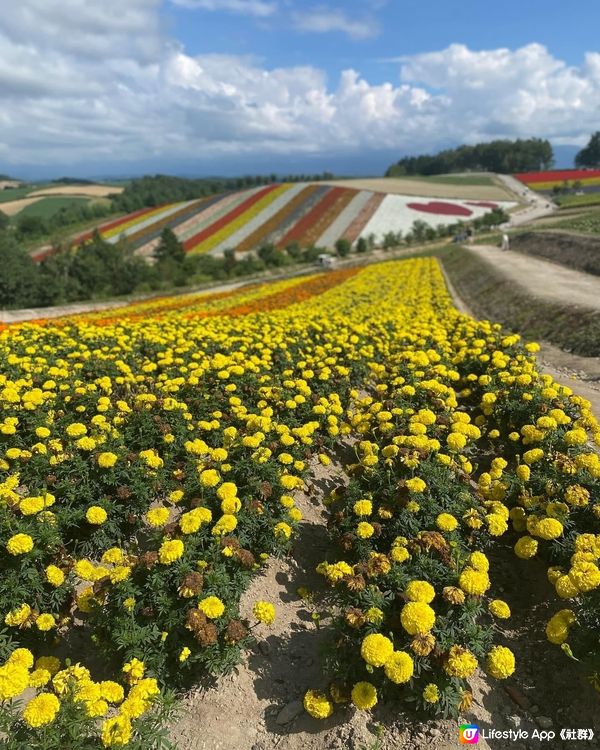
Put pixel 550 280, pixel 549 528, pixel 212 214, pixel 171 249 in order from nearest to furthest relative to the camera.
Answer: pixel 549 528 < pixel 550 280 < pixel 171 249 < pixel 212 214

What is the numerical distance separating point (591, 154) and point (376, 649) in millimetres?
180275

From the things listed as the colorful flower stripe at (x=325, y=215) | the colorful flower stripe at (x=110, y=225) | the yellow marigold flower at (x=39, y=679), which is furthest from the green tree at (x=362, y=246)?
the yellow marigold flower at (x=39, y=679)

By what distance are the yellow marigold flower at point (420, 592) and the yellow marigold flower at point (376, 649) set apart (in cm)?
40

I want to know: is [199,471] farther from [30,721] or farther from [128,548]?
[30,721]

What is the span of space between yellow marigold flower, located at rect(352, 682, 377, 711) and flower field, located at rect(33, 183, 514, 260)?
216 feet


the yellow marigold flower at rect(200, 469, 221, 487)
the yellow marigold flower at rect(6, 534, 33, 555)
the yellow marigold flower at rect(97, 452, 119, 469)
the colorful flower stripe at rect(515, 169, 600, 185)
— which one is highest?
the colorful flower stripe at rect(515, 169, 600, 185)

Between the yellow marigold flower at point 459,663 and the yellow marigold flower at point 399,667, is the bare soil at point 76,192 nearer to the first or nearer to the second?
the yellow marigold flower at point 399,667

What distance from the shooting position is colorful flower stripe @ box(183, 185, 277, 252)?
72.5 m

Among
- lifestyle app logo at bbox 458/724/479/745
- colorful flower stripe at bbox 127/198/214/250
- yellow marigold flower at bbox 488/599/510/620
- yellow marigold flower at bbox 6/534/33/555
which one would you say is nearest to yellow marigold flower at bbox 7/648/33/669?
yellow marigold flower at bbox 6/534/33/555

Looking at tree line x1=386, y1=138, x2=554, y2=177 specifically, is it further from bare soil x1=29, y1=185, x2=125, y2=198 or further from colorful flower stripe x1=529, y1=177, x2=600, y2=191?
bare soil x1=29, y1=185, x2=125, y2=198

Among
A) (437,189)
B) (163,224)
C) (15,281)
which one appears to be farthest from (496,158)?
(15,281)

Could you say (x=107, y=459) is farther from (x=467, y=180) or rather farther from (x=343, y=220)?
(x=467, y=180)

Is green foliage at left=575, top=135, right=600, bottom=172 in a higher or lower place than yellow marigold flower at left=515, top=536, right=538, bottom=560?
higher

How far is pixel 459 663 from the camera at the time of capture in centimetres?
328
